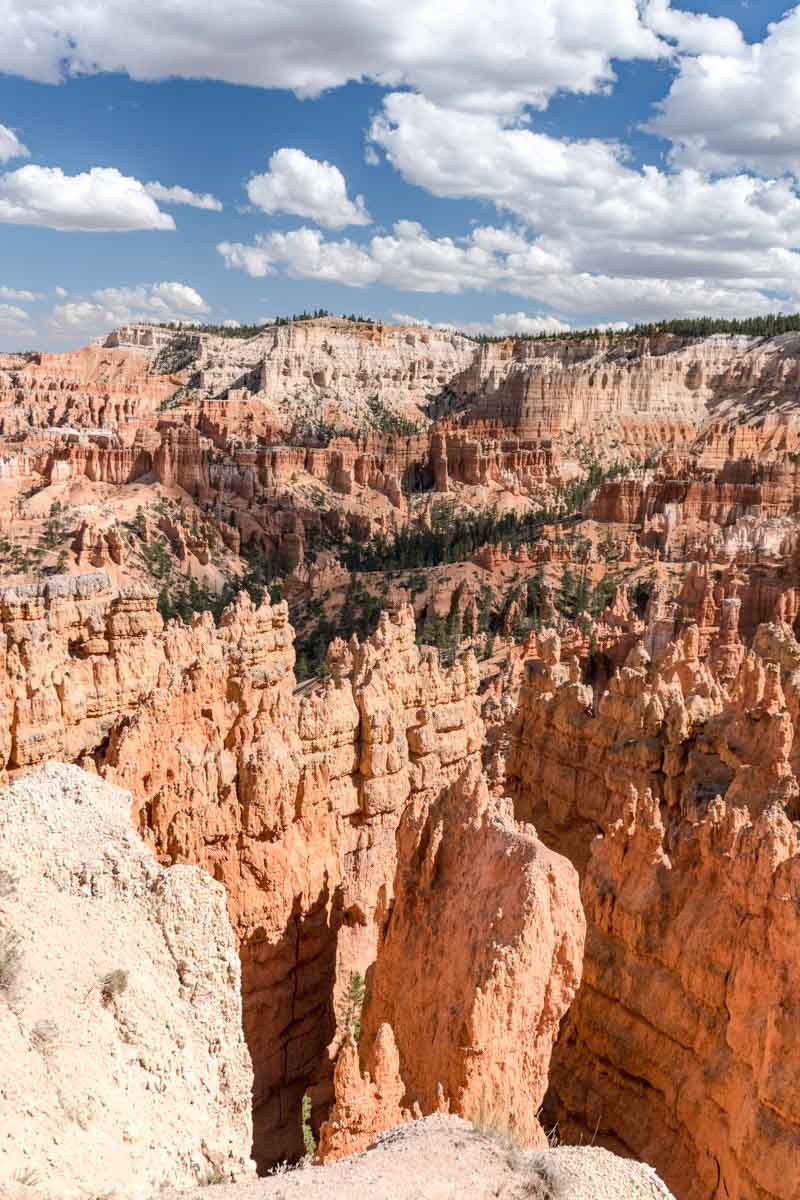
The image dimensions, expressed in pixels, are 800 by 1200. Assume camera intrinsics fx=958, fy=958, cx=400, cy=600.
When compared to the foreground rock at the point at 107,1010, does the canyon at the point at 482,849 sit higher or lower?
lower

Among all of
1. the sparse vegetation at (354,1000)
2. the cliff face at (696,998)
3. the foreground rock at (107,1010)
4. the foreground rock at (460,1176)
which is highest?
the foreground rock at (107,1010)

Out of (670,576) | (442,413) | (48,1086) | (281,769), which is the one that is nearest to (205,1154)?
(48,1086)

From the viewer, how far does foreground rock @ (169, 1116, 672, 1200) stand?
497cm

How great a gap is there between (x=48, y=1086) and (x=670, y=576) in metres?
53.2

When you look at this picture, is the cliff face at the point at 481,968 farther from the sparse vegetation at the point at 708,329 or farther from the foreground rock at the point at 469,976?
the sparse vegetation at the point at 708,329

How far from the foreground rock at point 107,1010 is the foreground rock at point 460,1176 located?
0.73 metres

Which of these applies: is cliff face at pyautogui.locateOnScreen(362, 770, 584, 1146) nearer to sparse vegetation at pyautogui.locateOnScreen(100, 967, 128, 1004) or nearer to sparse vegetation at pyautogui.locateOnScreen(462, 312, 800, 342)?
sparse vegetation at pyautogui.locateOnScreen(100, 967, 128, 1004)

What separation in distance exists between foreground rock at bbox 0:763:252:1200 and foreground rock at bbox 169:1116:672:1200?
726mm

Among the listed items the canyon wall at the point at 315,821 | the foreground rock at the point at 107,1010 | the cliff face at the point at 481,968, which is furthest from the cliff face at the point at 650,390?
the foreground rock at the point at 107,1010

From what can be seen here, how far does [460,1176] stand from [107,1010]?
229cm

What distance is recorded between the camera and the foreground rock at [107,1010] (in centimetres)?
512

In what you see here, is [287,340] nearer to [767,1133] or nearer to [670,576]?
[670,576]

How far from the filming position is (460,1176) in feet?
17.1

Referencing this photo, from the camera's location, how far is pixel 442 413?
454 feet
